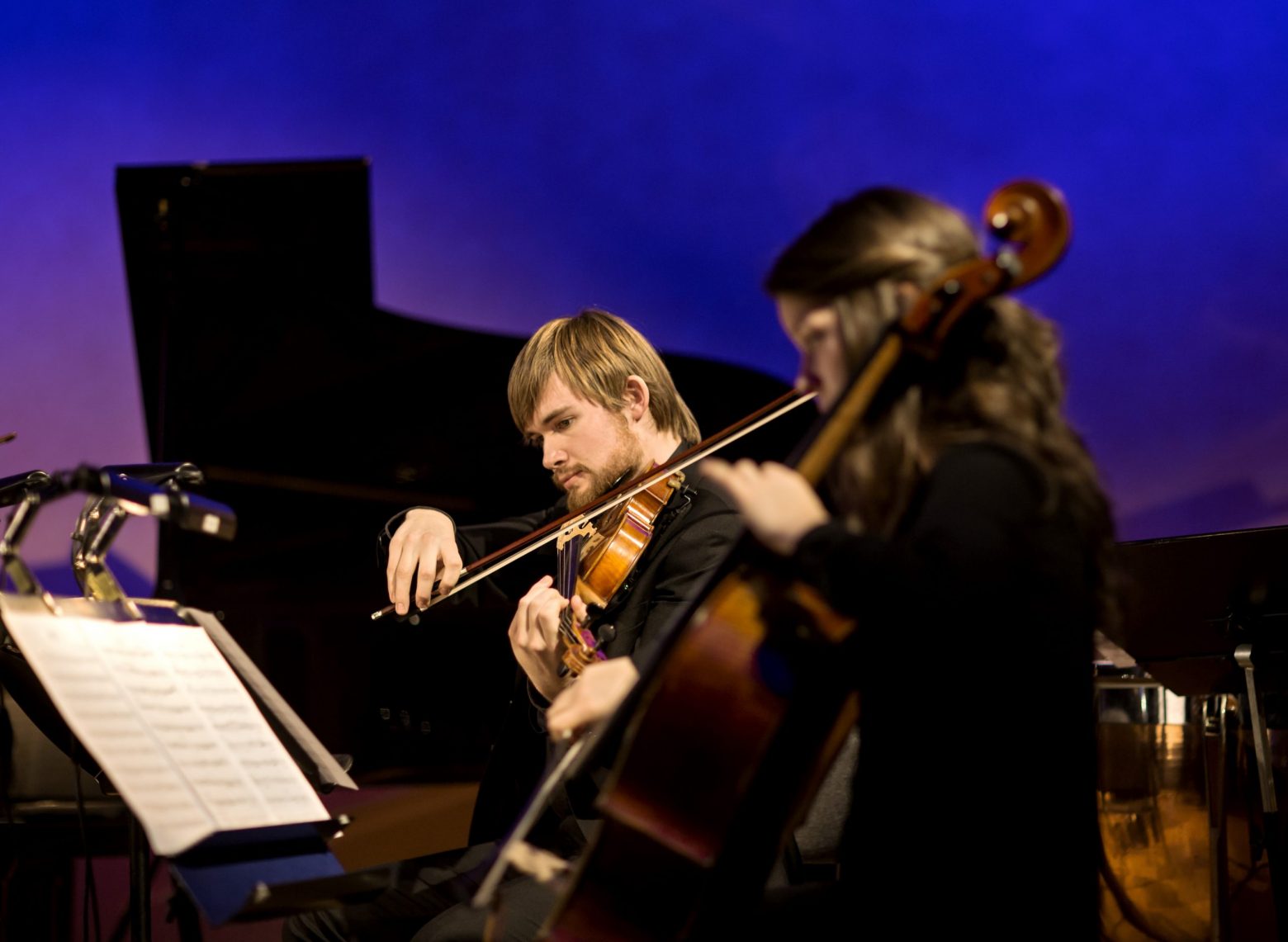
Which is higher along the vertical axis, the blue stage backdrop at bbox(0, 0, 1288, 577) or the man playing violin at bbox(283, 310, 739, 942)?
the blue stage backdrop at bbox(0, 0, 1288, 577)

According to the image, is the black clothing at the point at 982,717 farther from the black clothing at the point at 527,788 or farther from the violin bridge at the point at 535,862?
the black clothing at the point at 527,788

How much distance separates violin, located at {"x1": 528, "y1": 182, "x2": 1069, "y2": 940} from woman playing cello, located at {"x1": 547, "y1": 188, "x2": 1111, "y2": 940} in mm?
60

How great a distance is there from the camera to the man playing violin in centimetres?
201

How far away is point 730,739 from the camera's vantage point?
1.32 meters

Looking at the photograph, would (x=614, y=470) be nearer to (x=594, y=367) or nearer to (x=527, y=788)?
(x=594, y=367)

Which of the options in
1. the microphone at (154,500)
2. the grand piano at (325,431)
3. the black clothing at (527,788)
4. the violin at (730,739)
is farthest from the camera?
the grand piano at (325,431)

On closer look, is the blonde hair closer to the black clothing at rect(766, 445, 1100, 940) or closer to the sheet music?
the sheet music

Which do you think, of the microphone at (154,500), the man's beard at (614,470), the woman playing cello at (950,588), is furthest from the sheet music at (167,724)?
the man's beard at (614,470)

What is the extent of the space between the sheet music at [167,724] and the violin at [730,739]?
17.6 inches

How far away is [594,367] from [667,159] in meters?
4.22

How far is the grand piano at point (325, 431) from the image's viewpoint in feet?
14.6

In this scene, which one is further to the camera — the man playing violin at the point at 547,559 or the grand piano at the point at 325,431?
the grand piano at the point at 325,431

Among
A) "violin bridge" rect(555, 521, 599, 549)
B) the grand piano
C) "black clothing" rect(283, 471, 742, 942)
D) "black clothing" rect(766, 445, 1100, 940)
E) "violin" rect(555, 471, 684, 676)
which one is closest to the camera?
"black clothing" rect(766, 445, 1100, 940)

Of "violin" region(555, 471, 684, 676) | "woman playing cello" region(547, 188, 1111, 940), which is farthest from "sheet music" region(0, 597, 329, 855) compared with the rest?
"woman playing cello" region(547, 188, 1111, 940)
